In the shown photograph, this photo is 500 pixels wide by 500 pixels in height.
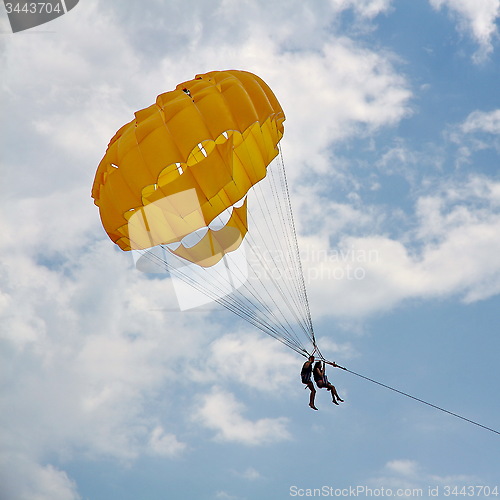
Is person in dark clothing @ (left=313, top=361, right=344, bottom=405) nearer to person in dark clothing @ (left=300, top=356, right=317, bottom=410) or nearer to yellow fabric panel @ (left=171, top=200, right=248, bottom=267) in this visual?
person in dark clothing @ (left=300, top=356, right=317, bottom=410)

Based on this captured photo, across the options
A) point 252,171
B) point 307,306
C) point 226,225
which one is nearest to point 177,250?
point 226,225

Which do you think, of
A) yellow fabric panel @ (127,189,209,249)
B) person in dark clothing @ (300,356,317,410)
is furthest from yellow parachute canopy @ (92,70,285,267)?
person in dark clothing @ (300,356,317,410)

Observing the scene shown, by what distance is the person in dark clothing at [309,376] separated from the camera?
56.4 feet

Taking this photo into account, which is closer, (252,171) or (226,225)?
(252,171)

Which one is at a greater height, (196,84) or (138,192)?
(196,84)

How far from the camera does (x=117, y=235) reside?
61.1 ft

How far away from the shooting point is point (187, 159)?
55.4ft

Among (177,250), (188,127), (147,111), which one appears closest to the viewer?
(188,127)

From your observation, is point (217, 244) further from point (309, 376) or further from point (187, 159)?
point (309, 376)

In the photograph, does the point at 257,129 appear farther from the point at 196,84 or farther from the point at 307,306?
the point at 307,306

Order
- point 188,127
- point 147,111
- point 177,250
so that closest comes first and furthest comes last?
point 188,127 < point 147,111 < point 177,250

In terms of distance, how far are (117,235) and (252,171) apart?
380cm

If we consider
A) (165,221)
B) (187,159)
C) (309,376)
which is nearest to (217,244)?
(165,221)

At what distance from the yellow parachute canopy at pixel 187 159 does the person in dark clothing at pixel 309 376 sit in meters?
4.46
